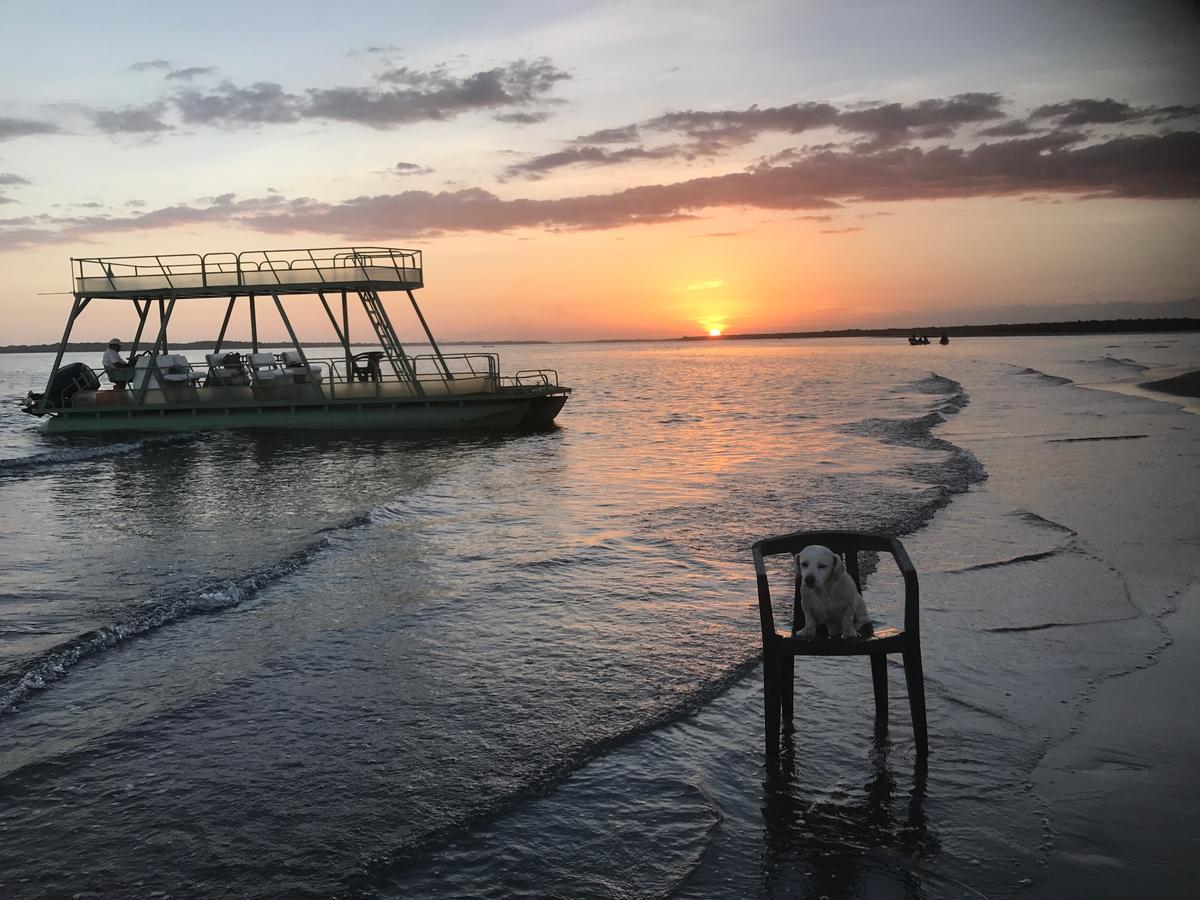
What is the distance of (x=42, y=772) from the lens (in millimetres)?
6438

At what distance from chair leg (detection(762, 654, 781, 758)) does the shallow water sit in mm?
212

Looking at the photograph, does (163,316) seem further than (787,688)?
Yes

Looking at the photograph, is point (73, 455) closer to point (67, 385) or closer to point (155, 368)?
point (155, 368)

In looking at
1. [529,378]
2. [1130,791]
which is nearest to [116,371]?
[529,378]

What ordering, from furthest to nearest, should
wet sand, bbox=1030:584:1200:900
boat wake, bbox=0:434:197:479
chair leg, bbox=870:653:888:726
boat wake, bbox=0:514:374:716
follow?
1. boat wake, bbox=0:434:197:479
2. boat wake, bbox=0:514:374:716
3. chair leg, bbox=870:653:888:726
4. wet sand, bbox=1030:584:1200:900

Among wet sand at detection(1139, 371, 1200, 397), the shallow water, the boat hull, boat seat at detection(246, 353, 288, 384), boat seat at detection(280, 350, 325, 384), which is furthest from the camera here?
wet sand at detection(1139, 371, 1200, 397)

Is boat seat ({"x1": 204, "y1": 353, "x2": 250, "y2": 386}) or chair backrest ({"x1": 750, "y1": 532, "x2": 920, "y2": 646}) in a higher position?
boat seat ({"x1": 204, "y1": 353, "x2": 250, "y2": 386})

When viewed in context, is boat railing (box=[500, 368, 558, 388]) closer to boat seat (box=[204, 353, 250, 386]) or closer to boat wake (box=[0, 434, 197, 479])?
boat seat (box=[204, 353, 250, 386])

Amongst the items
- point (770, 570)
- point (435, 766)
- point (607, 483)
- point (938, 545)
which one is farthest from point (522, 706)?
point (607, 483)

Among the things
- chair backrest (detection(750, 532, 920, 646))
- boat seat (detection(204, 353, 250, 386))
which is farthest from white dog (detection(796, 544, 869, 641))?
boat seat (detection(204, 353, 250, 386))

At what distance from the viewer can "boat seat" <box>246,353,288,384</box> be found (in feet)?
105

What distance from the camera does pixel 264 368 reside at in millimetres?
32219

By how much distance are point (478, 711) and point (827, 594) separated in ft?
10.5

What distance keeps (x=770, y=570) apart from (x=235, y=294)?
26.5 meters
